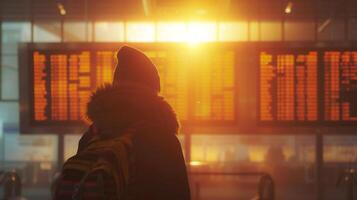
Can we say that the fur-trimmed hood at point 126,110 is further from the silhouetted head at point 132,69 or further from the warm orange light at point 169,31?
the warm orange light at point 169,31

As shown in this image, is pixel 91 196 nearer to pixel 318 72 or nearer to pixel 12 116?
pixel 318 72

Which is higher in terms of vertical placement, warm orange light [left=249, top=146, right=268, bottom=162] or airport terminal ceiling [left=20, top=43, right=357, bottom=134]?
airport terminal ceiling [left=20, top=43, right=357, bottom=134]

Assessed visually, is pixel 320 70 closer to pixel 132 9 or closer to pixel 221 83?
pixel 221 83

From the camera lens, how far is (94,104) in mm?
2568

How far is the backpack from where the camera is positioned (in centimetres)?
190

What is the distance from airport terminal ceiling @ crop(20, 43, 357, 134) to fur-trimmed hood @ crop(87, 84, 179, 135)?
15.4 feet

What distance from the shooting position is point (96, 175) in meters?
1.91

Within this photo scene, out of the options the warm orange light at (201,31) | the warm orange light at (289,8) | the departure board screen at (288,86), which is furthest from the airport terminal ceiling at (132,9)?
the departure board screen at (288,86)

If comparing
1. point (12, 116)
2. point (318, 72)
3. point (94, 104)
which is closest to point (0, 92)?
point (12, 116)

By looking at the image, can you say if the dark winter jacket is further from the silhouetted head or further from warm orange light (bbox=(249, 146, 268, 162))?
warm orange light (bbox=(249, 146, 268, 162))

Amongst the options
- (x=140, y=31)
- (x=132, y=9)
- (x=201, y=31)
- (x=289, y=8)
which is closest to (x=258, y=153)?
(x=201, y=31)

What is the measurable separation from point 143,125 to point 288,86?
5139mm

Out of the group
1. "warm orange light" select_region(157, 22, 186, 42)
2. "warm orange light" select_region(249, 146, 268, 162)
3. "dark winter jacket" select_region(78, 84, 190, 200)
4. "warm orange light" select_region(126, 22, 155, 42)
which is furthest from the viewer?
"warm orange light" select_region(126, 22, 155, 42)

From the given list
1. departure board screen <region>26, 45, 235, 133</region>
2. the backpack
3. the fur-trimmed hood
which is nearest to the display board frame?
departure board screen <region>26, 45, 235, 133</region>
